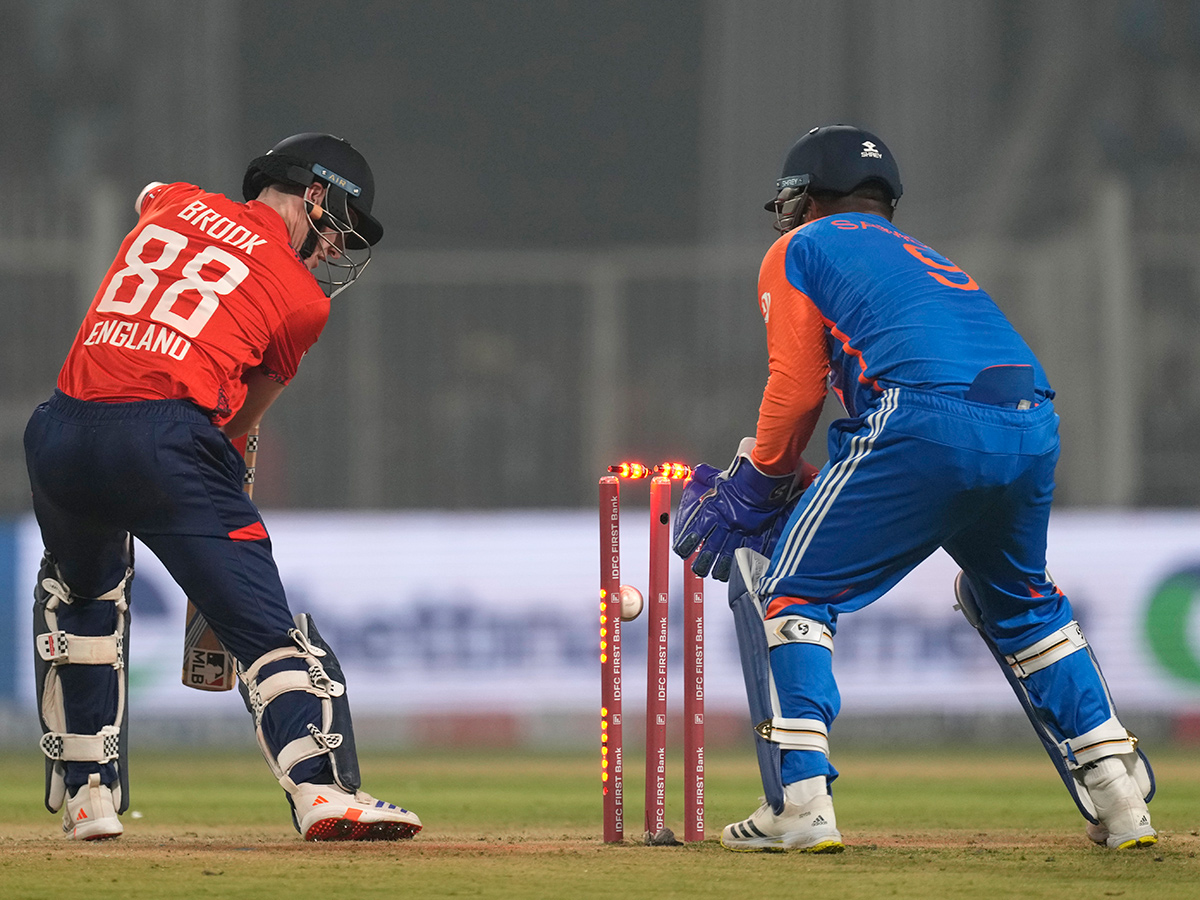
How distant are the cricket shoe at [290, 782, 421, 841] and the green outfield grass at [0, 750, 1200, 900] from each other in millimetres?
61

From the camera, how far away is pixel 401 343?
49.2 feet

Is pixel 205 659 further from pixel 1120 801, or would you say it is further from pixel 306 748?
pixel 1120 801

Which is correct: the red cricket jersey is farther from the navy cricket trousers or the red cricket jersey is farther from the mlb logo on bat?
the mlb logo on bat

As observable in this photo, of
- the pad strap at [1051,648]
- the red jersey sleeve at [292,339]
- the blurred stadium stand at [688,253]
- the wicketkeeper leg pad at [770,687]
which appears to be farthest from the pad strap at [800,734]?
the blurred stadium stand at [688,253]

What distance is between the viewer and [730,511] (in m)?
4.62

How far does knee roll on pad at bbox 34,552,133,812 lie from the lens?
4.70 meters

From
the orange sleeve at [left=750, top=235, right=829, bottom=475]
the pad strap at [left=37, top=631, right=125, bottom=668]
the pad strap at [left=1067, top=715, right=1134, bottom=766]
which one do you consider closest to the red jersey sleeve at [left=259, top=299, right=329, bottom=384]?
the pad strap at [left=37, top=631, right=125, bottom=668]

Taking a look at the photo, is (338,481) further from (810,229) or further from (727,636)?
(810,229)

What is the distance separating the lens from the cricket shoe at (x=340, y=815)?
14.1ft

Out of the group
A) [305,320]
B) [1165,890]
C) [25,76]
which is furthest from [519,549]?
[25,76]

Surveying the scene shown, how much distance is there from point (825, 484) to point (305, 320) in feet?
4.92

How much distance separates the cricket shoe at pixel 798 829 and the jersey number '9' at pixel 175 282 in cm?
195

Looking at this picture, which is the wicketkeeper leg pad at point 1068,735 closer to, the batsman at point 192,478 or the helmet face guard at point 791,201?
the helmet face guard at point 791,201

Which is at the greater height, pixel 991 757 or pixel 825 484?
pixel 825 484
